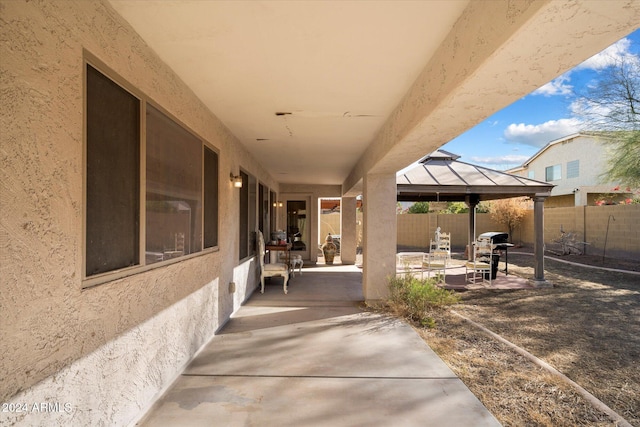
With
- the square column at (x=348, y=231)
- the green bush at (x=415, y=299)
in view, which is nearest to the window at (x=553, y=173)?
the square column at (x=348, y=231)

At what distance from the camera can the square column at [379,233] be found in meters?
5.68

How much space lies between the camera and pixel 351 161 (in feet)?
22.7

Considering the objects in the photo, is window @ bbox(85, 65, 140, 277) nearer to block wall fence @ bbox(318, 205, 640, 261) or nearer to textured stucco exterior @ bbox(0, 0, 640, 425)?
textured stucco exterior @ bbox(0, 0, 640, 425)

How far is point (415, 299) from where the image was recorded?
488cm

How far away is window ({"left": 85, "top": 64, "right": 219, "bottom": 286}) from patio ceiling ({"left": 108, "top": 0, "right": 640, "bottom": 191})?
0.52 m

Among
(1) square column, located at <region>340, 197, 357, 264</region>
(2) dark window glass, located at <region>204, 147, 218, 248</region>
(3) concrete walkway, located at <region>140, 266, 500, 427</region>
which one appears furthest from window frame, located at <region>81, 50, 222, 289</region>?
(1) square column, located at <region>340, 197, 357, 264</region>

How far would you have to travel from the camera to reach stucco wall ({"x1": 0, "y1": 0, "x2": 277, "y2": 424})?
1.33 meters

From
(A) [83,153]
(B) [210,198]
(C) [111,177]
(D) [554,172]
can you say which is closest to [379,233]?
(B) [210,198]

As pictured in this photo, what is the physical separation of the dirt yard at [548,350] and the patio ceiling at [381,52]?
227 cm

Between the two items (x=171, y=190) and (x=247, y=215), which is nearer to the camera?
(x=171, y=190)

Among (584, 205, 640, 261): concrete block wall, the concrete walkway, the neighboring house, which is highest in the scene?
the neighboring house

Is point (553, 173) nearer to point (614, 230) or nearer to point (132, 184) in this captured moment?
point (614, 230)

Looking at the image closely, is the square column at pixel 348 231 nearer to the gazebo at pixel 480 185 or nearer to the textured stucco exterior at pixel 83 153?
the gazebo at pixel 480 185

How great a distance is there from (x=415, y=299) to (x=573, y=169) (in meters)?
18.9
